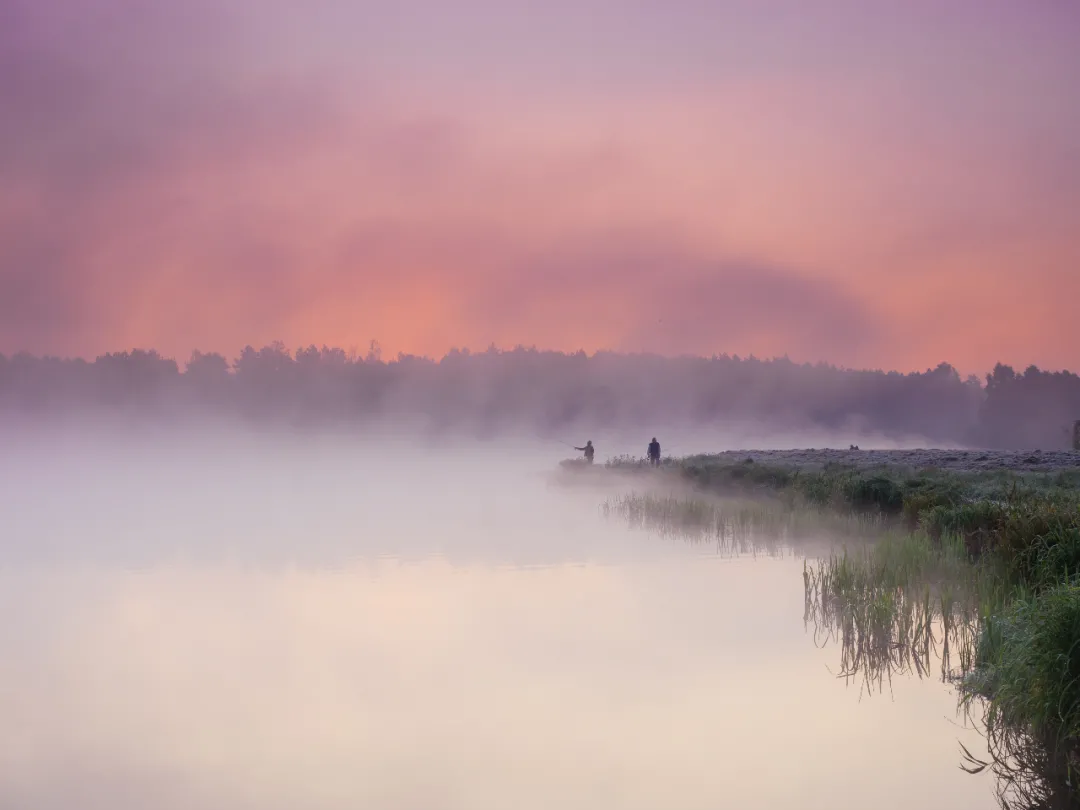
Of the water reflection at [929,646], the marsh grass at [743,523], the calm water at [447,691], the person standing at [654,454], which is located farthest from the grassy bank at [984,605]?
the person standing at [654,454]

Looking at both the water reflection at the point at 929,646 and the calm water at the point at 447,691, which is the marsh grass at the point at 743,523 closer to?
the water reflection at the point at 929,646

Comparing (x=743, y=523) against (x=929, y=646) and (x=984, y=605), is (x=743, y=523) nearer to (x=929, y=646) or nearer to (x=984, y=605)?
(x=929, y=646)

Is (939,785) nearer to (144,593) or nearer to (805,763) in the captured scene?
(805,763)

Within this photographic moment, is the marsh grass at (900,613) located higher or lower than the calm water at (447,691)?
higher

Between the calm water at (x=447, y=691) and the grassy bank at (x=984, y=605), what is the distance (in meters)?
0.59

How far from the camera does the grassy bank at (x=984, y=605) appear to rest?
366 inches

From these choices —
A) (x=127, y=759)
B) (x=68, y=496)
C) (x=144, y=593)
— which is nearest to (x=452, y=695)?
(x=127, y=759)

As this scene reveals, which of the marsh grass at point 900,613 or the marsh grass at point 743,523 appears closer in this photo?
the marsh grass at point 900,613

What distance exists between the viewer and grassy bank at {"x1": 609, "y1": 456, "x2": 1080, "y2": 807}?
30.5 ft

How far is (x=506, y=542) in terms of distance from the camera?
30328mm

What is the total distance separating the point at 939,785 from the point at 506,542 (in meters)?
21.3

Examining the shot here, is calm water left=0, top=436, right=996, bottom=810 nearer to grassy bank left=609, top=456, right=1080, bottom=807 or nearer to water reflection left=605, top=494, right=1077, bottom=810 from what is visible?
water reflection left=605, top=494, right=1077, bottom=810

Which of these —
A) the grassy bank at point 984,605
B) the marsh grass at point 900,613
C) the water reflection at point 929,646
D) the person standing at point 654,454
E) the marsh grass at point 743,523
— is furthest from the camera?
the person standing at point 654,454

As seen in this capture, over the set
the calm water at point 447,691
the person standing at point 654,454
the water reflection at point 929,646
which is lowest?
the calm water at point 447,691
